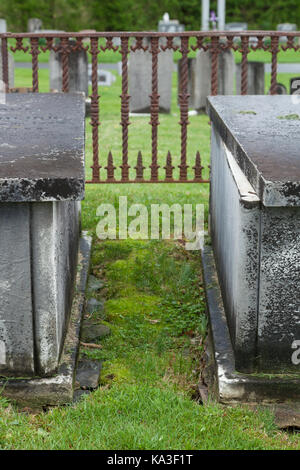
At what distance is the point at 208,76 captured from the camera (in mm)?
12906

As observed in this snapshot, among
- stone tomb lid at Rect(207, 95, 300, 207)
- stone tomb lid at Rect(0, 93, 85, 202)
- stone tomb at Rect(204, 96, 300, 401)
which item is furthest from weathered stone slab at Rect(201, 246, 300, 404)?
stone tomb lid at Rect(0, 93, 85, 202)

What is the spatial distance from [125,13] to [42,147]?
34854mm

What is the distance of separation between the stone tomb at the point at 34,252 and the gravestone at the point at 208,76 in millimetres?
9750

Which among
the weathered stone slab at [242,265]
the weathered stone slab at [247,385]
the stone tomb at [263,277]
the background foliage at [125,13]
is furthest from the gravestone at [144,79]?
the background foliage at [125,13]

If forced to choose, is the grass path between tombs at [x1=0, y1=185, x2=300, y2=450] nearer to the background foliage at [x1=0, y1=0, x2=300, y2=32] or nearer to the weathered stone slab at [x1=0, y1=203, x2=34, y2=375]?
the weathered stone slab at [x1=0, y1=203, x2=34, y2=375]

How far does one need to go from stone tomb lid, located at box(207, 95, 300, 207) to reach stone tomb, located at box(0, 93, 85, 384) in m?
0.72

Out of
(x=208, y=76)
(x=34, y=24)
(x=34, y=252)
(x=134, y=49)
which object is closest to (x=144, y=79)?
(x=208, y=76)

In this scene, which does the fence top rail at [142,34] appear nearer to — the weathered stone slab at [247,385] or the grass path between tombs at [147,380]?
the grass path between tombs at [147,380]

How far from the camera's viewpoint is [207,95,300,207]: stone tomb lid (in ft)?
8.14

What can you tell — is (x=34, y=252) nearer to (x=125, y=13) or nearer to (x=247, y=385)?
(x=247, y=385)

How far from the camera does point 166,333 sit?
3.80 meters

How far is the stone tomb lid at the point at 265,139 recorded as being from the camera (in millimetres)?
2480
